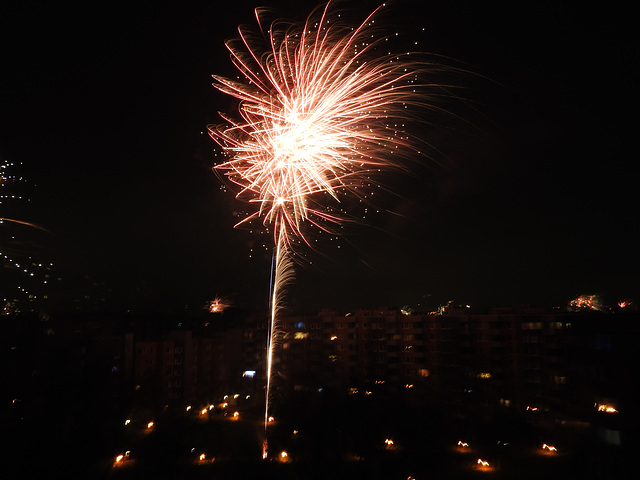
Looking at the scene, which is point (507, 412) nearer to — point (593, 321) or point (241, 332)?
point (593, 321)

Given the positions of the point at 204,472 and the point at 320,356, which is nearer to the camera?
the point at 204,472

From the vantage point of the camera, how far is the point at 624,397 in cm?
628

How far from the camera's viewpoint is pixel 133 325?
1569cm

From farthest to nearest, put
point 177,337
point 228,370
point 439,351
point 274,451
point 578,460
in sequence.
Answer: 1. point 228,370
2. point 177,337
3. point 439,351
4. point 274,451
5. point 578,460

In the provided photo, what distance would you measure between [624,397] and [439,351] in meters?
6.74

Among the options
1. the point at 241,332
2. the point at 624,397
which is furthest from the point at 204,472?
the point at 241,332

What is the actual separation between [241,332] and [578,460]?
44.5 feet

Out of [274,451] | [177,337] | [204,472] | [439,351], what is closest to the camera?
[204,472]

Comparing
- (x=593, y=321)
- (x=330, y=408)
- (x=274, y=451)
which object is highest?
(x=593, y=321)

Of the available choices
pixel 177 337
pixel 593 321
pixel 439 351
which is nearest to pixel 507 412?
pixel 439 351

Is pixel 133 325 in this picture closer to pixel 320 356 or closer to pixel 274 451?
pixel 320 356

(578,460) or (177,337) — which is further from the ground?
(177,337)

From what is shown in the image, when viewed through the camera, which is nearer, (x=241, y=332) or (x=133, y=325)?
(x=133, y=325)

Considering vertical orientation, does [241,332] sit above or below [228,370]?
above
